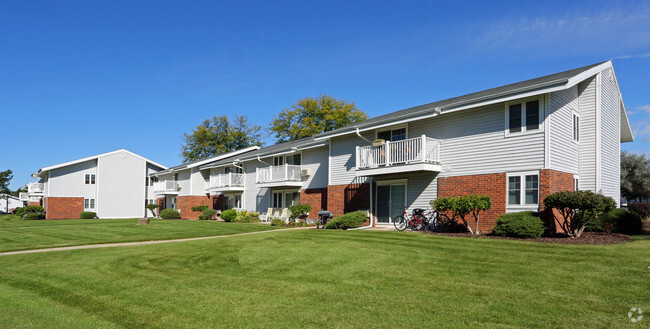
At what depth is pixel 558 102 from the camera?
47.7 feet

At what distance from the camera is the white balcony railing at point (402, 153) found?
16500mm

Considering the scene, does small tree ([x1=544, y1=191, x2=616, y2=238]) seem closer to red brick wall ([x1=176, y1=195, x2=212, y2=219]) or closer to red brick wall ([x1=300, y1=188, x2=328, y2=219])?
red brick wall ([x1=300, y1=188, x2=328, y2=219])

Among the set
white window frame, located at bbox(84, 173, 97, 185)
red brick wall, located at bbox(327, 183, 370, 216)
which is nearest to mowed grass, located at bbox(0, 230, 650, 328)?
red brick wall, located at bbox(327, 183, 370, 216)

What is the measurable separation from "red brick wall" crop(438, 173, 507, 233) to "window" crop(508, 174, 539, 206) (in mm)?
224

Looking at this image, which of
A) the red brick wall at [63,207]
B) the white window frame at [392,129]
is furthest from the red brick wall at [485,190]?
the red brick wall at [63,207]

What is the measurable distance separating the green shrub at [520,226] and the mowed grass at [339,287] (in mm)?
1618

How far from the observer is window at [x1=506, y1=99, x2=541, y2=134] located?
14141 millimetres

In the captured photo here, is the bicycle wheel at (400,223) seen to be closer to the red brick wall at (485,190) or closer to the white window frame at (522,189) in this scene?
the red brick wall at (485,190)

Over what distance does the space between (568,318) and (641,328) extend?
28.4 inches

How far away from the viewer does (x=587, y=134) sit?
16156 mm

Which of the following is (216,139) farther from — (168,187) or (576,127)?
(576,127)

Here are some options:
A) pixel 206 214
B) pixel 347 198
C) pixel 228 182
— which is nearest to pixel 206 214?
pixel 206 214

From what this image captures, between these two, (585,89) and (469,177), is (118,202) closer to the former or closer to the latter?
(469,177)

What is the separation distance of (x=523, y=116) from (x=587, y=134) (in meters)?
3.80
